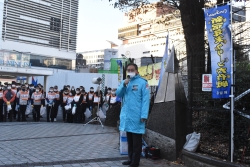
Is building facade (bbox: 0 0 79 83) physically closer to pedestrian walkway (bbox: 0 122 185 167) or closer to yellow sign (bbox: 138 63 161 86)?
yellow sign (bbox: 138 63 161 86)

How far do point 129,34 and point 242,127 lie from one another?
342 feet

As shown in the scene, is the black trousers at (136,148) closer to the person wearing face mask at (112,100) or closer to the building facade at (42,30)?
the person wearing face mask at (112,100)

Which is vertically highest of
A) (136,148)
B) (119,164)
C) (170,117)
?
(170,117)

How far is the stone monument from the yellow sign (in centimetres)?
356

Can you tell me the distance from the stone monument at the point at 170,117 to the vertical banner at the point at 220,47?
1.29 metres

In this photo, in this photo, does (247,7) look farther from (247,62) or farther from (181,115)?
(181,115)

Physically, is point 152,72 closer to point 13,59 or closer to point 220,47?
point 220,47

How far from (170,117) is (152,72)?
193 inches

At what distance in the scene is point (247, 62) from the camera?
5.82m

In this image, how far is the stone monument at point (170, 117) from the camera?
20.2ft

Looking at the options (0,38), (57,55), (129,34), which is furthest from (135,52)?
(0,38)

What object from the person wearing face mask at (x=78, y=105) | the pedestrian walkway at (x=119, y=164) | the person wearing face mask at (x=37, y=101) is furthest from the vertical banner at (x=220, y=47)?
the person wearing face mask at (x=37, y=101)

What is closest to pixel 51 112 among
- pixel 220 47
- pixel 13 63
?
pixel 220 47

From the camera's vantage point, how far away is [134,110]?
18.1 ft
